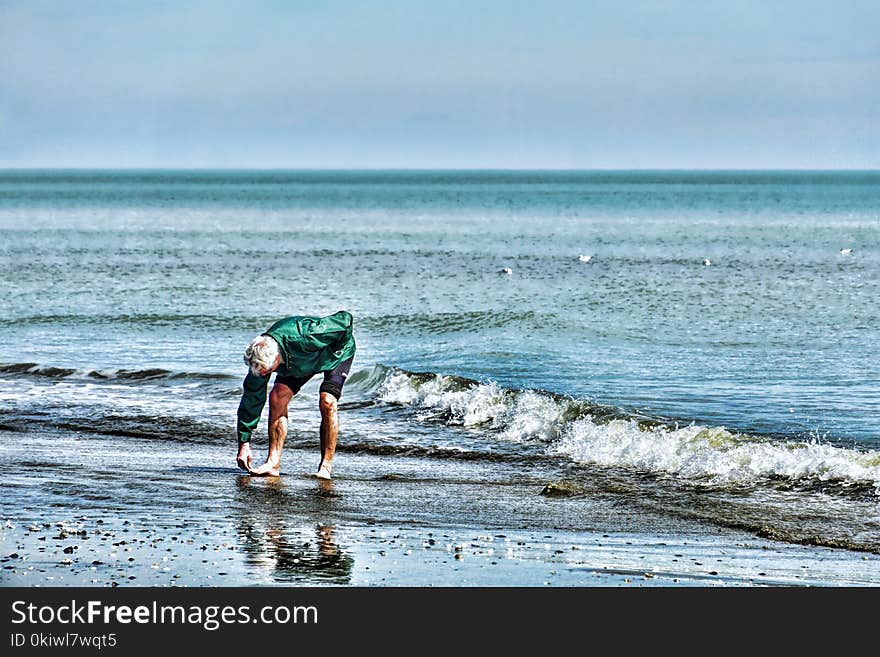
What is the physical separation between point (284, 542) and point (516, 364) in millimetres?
11380

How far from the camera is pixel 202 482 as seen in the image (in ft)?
34.0

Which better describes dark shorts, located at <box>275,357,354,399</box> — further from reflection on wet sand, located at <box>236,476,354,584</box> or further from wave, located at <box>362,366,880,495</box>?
wave, located at <box>362,366,880,495</box>

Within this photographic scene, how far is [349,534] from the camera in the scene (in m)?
8.39

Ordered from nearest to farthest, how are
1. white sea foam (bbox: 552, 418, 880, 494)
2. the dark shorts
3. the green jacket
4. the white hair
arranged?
the white hair
the green jacket
the dark shorts
white sea foam (bbox: 552, 418, 880, 494)

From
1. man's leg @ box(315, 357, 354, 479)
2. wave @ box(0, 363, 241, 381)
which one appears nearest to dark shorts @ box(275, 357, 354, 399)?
man's leg @ box(315, 357, 354, 479)

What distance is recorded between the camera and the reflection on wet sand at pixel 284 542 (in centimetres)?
725

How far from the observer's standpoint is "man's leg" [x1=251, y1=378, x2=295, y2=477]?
10555mm

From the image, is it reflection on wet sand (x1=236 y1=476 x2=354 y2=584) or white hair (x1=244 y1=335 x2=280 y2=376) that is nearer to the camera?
reflection on wet sand (x1=236 y1=476 x2=354 y2=584)

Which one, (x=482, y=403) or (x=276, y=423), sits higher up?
(x=276, y=423)

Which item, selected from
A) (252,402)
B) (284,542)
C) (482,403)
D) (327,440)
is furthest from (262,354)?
(482,403)

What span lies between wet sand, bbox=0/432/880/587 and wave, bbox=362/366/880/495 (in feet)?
4.52

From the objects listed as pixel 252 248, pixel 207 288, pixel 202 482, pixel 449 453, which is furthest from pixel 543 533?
pixel 252 248

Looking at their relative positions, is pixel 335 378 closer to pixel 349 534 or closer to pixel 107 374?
pixel 349 534


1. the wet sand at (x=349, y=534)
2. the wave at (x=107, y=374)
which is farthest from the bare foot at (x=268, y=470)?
the wave at (x=107, y=374)
